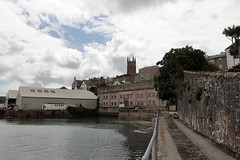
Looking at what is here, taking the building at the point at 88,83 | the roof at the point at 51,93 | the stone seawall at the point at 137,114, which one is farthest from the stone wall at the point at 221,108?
the building at the point at 88,83

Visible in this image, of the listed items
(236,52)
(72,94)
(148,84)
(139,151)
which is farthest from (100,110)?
(139,151)

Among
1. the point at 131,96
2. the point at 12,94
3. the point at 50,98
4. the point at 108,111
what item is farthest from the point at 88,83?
the point at 131,96

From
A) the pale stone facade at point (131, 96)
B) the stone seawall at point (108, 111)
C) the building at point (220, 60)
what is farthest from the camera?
the stone seawall at point (108, 111)

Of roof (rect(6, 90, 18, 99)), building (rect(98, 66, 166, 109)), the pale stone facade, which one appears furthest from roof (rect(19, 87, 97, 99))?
roof (rect(6, 90, 18, 99))

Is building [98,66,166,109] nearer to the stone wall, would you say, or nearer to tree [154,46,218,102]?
tree [154,46,218,102]

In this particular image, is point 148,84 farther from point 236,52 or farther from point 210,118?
point 210,118

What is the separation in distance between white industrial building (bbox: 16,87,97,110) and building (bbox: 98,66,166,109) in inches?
237

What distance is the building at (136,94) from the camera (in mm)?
65062

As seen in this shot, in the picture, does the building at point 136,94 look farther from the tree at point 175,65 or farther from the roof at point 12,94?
the roof at point 12,94

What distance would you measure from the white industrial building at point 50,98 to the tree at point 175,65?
51.4 m

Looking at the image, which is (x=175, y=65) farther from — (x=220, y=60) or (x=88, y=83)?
(x=88, y=83)

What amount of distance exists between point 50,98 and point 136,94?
101ft

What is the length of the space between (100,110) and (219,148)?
2866 inches

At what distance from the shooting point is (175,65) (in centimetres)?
3192
